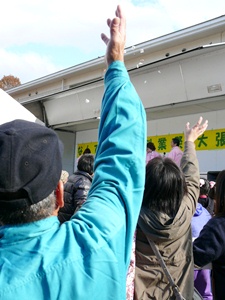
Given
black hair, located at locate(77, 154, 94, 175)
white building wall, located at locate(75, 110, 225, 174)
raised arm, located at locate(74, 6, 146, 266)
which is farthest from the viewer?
white building wall, located at locate(75, 110, 225, 174)

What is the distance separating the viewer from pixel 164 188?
6.88ft

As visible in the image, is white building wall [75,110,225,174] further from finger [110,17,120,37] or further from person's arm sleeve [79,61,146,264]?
person's arm sleeve [79,61,146,264]

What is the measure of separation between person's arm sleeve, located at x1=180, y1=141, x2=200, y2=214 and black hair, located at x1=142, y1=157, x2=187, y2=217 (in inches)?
6.4

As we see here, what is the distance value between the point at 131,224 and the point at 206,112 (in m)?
7.58

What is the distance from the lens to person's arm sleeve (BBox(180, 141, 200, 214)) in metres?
2.29

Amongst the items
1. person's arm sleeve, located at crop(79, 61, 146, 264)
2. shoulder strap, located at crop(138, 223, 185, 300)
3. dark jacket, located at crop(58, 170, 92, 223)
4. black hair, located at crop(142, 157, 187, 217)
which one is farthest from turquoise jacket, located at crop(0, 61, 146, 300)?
dark jacket, located at crop(58, 170, 92, 223)

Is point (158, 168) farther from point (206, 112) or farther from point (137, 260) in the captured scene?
point (206, 112)

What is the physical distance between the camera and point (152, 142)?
9375 millimetres

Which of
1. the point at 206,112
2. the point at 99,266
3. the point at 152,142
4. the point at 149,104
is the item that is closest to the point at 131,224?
the point at 99,266

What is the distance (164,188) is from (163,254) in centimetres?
38

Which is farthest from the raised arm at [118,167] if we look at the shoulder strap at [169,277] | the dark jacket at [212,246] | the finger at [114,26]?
the dark jacket at [212,246]

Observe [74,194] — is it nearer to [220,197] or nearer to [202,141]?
[220,197]

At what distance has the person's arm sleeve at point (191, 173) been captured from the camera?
229 cm

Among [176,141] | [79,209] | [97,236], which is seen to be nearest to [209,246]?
[79,209]
